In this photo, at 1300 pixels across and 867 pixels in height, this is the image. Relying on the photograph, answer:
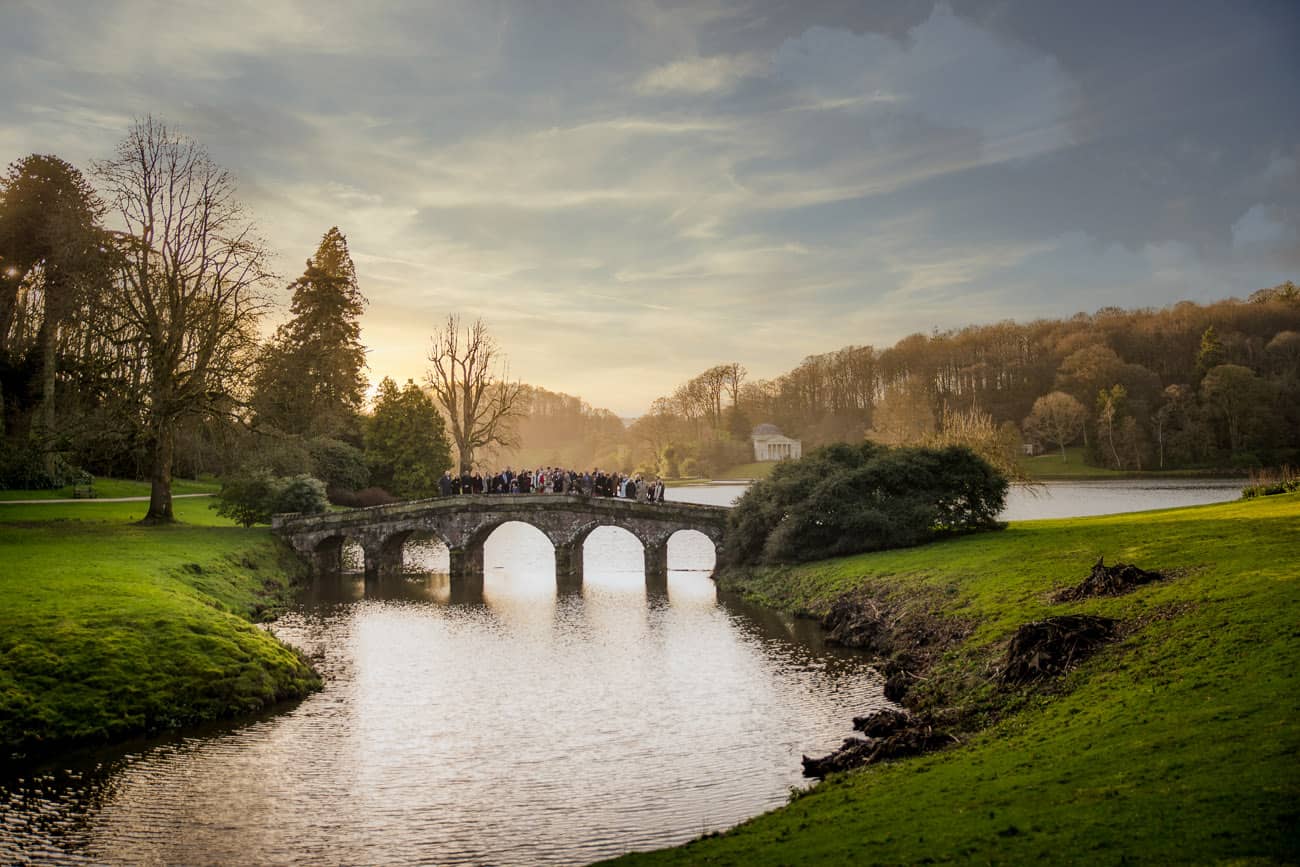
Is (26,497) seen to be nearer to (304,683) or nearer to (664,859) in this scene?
(304,683)

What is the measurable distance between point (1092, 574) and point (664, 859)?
1561cm

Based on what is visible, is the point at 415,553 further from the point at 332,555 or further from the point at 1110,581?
the point at 1110,581

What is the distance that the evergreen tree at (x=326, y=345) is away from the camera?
211ft

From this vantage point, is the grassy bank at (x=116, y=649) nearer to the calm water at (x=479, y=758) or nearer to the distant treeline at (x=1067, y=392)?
the calm water at (x=479, y=758)

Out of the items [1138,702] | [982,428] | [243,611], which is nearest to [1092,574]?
[1138,702]

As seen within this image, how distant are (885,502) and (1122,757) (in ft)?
90.5

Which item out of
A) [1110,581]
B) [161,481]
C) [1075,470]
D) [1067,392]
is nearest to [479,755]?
[1110,581]

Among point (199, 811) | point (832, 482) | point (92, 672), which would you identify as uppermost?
point (832, 482)

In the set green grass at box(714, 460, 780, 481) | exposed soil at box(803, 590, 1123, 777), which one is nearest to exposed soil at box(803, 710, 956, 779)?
exposed soil at box(803, 590, 1123, 777)

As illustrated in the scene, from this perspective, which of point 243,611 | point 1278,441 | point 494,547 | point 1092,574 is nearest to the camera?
point 1092,574

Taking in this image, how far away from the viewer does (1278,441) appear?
9881 centimetres

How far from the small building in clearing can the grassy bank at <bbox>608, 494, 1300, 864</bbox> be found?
111861 mm

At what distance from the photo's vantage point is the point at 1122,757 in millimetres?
11430

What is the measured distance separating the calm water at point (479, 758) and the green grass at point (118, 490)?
85.9ft
